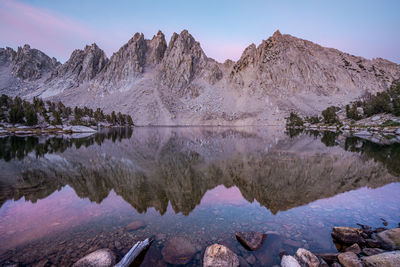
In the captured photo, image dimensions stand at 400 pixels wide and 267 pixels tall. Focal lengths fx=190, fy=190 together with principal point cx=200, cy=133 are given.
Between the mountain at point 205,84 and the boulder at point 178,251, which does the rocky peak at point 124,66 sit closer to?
the mountain at point 205,84

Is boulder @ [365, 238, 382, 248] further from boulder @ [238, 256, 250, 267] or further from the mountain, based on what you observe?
the mountain

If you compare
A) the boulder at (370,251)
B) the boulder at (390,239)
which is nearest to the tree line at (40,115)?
the boulder at (370,251)

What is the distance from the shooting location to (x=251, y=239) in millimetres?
7875

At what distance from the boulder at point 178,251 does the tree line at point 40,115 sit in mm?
103261

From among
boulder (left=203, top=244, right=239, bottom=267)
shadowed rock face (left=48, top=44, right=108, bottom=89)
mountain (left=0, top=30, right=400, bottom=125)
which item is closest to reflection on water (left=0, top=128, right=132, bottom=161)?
boulder (left=203, top=244, right=239, bottom=267)

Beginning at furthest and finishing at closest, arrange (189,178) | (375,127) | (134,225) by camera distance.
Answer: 1. (375,127)
2. (189,178)
3. (134,225)

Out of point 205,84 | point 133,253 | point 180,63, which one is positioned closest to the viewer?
point 133,253

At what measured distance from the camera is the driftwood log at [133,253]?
6.05 meters

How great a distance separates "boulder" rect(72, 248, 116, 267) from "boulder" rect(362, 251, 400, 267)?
8.46 meters

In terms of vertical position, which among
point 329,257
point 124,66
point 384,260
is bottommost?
point 329,257

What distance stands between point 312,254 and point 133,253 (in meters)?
6.11

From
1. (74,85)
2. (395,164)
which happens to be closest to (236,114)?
(395,164)

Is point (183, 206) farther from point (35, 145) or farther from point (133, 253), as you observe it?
point (35, 145)

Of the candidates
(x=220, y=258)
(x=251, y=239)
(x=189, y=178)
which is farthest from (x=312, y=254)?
(x=189, y=178)
